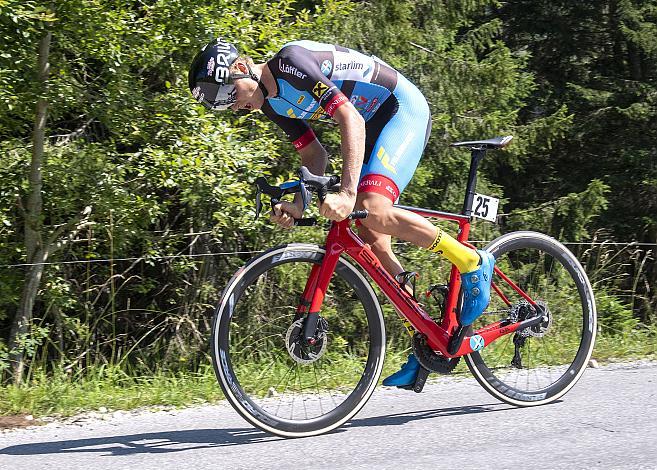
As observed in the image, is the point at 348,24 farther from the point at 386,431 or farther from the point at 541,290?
the point at 386,431

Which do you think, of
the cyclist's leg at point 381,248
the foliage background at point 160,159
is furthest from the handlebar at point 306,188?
the foliage background at point 160,159

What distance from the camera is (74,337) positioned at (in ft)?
24.1

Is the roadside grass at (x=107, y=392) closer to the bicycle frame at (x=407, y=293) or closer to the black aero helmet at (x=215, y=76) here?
the bicycle frame at (x=407, y=293)

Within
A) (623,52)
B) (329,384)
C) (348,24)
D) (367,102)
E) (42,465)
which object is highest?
(623,52)

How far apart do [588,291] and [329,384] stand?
1628 mm

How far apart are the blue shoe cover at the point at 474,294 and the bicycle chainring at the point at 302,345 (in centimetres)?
77

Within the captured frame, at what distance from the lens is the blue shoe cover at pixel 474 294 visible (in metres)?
4.46

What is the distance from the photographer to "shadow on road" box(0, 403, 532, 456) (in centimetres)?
398

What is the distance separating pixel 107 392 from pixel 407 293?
186cm

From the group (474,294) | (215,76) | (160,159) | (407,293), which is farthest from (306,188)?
(160,159)

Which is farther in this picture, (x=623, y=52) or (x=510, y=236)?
(x=623, y=52)

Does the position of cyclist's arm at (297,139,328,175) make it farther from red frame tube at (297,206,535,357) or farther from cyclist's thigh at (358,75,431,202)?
red frame tube at (297,206,535,357)

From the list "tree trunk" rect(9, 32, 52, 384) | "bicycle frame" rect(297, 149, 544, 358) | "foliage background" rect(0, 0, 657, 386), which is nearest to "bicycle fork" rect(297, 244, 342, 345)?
"bicycle frame" rect(297, 149, 544, 358)

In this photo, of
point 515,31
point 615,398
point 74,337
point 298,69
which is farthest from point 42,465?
point 515,31
